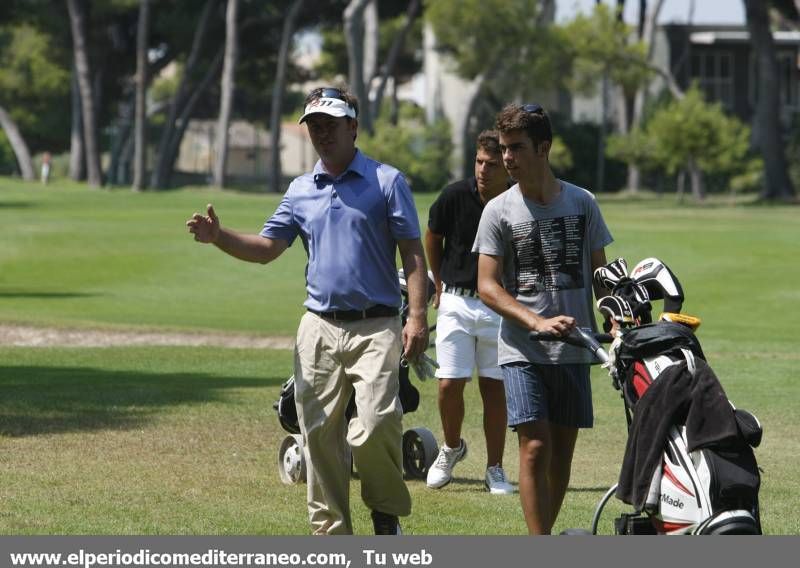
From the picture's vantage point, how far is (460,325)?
10547 millimetres

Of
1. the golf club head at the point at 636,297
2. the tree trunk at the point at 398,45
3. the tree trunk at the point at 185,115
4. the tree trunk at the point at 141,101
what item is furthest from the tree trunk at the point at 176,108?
the golf club head at the point at 636,297

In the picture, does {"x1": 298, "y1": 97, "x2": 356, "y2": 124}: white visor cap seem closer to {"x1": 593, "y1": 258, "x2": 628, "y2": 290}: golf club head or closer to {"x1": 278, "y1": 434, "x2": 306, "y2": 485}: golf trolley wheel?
{"x1": 593, "y1": 258, "x2": 628, "y2": 290}: golf club head

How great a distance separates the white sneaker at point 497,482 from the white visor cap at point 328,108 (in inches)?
125

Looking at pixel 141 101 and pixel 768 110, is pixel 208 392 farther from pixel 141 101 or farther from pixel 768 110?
pixel 141 101

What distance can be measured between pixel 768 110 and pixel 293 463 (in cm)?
5349

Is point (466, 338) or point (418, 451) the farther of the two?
point (418, 451)

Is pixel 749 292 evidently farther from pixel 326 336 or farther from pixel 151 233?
pixel 326 336

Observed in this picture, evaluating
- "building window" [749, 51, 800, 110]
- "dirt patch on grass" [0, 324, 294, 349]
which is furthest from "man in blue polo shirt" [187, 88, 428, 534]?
"building window" [749, 51, 800, 110]

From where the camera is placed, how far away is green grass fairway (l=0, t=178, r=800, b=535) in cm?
922

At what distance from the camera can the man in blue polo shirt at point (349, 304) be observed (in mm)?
7691

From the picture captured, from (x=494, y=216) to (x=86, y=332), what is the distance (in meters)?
14.5

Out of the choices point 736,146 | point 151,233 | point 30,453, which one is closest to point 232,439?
point 30,453

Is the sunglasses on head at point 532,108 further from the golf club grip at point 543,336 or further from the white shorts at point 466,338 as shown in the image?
the white shorts at point 466,338

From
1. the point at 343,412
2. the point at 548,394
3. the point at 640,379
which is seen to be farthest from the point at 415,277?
the point at 640,379
